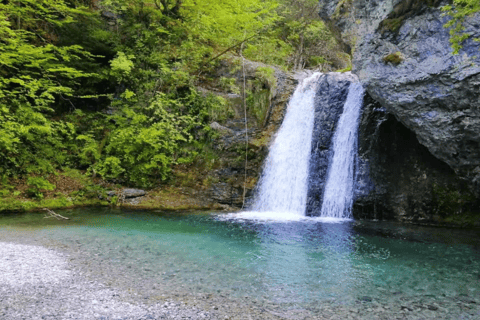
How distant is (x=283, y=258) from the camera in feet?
20.2

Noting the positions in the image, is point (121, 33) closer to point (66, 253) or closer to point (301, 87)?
point (301, 87)

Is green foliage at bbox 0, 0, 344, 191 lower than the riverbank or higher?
higher

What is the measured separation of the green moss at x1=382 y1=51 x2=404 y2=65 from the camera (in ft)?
25.0

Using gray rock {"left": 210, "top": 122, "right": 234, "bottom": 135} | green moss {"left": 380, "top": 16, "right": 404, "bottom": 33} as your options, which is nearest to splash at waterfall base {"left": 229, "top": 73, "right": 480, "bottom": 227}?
green moss {"left": 380, "top": 16, "right": 404, "bottom": 33}

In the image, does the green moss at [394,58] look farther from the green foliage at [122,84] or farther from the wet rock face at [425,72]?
the green foliage at [122,84]

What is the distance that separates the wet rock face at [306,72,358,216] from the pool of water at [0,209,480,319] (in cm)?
189

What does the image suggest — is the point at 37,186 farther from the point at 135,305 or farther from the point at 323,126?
the point at 323,126

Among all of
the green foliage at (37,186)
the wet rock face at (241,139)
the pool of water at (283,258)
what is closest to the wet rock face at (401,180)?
the pool of water at (283,258)

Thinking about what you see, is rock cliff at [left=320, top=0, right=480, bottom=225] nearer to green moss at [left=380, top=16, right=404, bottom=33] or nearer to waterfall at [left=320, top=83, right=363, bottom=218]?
green moss at [left=380, top=16, right=404, bottom=33]

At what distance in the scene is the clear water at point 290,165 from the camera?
465 inches

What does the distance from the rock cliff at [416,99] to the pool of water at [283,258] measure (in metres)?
1.33

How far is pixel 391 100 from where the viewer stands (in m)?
8.02

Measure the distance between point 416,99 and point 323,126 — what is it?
4.91m

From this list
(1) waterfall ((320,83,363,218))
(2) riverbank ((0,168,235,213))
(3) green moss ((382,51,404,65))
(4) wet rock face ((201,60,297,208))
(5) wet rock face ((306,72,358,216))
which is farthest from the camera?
(4) wet rock face ((201,60,297,208))
